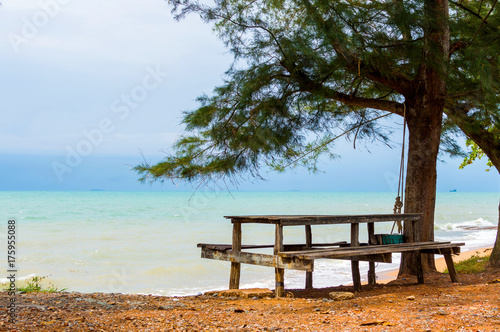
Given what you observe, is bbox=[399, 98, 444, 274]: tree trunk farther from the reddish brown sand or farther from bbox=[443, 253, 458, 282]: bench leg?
the reddish brown sand

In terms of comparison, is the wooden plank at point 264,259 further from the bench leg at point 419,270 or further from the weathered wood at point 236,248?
the bench leg at point 419,270

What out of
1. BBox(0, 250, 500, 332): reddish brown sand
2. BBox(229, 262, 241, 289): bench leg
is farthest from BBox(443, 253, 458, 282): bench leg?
BBox(229, 262, 241, 289): bench leg

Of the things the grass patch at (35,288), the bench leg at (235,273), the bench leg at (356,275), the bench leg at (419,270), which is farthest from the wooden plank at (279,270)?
the grass patch at (35,288)

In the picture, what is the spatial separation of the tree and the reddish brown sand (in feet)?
7.80

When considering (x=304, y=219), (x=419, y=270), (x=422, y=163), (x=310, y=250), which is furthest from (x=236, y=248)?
(x=422, y=163)

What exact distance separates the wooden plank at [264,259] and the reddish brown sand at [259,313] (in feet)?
1.28

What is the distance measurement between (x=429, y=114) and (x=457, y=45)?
1.17 meters

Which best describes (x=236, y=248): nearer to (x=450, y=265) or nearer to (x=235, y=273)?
(x=235, y=273)

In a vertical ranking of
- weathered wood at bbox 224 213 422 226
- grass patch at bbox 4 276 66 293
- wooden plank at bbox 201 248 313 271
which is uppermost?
weathered wood at bbox 224 213 422 226

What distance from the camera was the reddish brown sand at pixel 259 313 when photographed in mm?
3742

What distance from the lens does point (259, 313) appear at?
14.7 ft

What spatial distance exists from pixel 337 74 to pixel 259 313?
3.98 m

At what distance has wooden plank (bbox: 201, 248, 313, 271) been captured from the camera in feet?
16.9

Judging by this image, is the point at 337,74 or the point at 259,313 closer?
the point at 259,313
